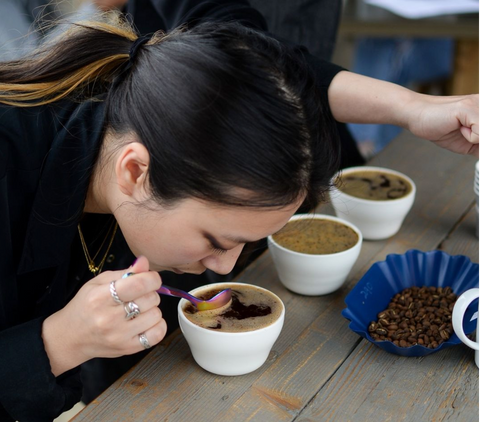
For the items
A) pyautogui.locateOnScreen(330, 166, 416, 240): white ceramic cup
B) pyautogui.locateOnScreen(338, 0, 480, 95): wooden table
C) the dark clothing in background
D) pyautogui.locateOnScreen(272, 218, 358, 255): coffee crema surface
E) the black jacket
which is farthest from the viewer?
pyautogui.locateOnScreen(338, 0, 480, 95): wooden table

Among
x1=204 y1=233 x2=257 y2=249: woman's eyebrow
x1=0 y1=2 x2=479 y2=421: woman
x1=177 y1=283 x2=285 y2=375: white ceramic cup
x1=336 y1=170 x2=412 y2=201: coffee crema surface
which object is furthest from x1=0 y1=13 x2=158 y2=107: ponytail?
x1=336 y1=170 x2=412 y2=201: coffee crema surface

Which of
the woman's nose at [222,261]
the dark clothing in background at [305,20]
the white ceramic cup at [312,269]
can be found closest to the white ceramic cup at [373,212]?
the white ceramic cup at [312,269]

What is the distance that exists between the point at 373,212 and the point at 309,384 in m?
0.49

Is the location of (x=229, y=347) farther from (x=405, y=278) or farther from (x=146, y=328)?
(x=405, y=278)

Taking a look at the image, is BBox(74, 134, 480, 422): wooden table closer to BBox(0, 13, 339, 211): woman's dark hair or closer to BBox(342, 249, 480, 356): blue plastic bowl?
BBox(342, 249, 480, 356): blue plastic bowl

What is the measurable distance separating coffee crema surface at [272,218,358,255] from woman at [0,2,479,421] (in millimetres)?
179

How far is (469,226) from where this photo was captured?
1477 mm

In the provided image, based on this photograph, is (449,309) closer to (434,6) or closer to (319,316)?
(319,316)

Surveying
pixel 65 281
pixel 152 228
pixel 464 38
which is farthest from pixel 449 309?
pixel 464 38

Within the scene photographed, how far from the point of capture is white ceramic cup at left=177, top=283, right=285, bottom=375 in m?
0.96

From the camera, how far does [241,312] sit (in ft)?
3.46

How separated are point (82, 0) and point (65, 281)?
1308 mm

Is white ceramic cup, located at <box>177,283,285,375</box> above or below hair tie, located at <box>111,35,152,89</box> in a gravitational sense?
below

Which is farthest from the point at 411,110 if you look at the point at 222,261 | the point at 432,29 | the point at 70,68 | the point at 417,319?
the point at 432,29
